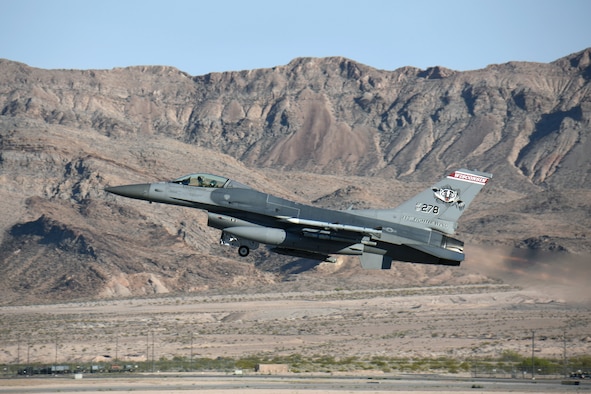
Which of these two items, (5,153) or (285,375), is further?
(5,153)

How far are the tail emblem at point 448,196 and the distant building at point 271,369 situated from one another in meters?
18.5

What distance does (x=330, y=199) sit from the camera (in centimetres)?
19138

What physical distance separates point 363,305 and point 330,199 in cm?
7188

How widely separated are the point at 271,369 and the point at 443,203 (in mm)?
19242

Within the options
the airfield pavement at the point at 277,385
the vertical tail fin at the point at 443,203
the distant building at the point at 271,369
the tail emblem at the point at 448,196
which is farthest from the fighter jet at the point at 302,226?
the distant building at the point at 271,369

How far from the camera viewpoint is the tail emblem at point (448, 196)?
2172 inches

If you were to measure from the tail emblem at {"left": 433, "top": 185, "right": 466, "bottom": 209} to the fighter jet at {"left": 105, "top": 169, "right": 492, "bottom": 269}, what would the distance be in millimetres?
1701

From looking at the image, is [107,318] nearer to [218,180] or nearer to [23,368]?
[23,368]

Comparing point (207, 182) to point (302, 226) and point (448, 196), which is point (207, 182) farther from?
point (448, 196)

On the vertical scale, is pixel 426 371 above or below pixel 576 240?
below

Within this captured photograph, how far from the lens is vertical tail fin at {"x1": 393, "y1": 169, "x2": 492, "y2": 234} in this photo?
180ft

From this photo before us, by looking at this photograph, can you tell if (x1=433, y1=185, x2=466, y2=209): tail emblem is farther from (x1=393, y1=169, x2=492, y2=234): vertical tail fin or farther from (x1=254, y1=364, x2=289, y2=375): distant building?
(x1=254, y1=364, x2=289, y2=375): distant building

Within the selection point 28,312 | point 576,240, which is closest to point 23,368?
point 28,312

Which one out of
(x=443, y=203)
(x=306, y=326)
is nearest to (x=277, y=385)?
(x=443, y=203)
